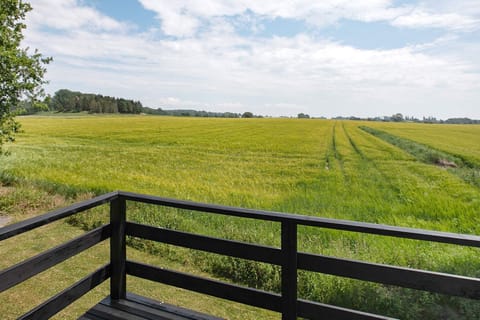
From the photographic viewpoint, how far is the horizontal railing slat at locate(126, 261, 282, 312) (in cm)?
187

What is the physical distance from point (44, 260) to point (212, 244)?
3.24 feet

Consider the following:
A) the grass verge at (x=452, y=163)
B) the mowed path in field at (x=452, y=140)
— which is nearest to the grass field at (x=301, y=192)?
the grass verge at (x=452, y=163)

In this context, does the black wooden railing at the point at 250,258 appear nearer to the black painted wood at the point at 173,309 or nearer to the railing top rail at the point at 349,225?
the railing top rail at the point at 349,225

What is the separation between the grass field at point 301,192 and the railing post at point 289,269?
2037mm

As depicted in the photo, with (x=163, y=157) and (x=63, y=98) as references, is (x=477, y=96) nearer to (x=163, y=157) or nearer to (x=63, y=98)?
(x=163, y=157)

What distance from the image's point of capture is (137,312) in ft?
7.18

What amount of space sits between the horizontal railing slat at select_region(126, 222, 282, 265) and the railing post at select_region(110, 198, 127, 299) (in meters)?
0.07

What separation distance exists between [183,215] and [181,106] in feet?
179

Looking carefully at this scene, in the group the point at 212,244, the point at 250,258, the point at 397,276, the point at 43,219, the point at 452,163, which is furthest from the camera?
the point at 452,163

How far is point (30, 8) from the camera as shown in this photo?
673 centimetres

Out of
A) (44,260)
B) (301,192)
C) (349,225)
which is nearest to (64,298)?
(44,260)

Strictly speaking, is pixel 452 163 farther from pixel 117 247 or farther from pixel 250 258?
pixel 117 247

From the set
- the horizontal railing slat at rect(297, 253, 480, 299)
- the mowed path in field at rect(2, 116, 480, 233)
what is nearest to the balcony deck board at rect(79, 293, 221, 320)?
the horizontal railing slat at rect(297, 253, 480, 299)

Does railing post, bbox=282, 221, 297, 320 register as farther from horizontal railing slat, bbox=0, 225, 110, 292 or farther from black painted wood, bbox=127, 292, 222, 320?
horizontal railing slat, bbox=0, 225, 110, 292
